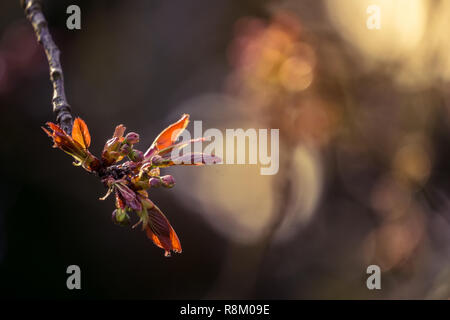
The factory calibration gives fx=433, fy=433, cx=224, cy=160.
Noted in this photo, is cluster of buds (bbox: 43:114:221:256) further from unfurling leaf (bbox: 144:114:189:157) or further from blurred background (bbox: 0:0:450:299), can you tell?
blurred background (bbox: 0:0:450:299)

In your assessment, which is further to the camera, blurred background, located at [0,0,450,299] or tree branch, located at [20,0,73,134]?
blurred background, located at [0,0,450,299]

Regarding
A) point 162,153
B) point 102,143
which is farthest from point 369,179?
point 162,153

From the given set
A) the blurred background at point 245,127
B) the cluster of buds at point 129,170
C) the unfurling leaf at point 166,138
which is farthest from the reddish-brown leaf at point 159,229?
the blurred background at point 245,127

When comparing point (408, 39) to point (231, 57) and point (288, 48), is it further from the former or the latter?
point (231, 57)

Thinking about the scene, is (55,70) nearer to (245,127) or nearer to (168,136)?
(168,136)

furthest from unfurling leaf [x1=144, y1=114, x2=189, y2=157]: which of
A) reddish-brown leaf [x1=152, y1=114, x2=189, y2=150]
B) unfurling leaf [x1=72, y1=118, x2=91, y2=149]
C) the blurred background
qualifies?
the blurred background

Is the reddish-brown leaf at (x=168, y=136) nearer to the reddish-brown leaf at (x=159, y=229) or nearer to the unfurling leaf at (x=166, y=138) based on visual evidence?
the unfurling leaf at (x=166, y=138)
